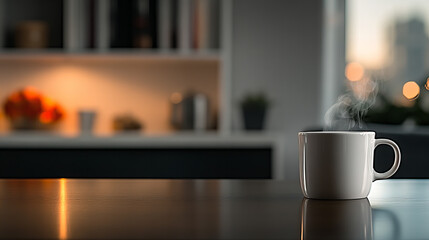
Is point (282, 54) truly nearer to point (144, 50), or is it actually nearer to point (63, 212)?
point (144, 50)

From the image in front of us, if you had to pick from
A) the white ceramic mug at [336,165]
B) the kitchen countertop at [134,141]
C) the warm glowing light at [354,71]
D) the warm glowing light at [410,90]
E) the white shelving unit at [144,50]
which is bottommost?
the kitchen countertop at [134,141]

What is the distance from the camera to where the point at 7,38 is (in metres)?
2.86

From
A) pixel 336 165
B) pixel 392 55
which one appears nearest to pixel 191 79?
pixel 392 55

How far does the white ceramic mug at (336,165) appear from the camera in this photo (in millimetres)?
677

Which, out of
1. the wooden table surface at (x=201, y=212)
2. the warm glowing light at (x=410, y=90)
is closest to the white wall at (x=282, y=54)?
the warm glowing light at (x=410, y=90)

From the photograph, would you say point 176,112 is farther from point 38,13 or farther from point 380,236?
point 380,236

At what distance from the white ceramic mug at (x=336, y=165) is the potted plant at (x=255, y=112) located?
2154mm

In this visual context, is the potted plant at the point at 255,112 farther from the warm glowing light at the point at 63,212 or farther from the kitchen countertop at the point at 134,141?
the warm glowing light at the point at 63,212

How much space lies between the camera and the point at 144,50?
266 cm

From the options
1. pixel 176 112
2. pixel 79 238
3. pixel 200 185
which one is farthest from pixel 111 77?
pixel 79 238

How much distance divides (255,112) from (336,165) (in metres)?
2.17

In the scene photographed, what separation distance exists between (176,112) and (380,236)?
7.81 ft

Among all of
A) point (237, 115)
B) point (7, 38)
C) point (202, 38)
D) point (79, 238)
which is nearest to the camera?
point (79, 238)

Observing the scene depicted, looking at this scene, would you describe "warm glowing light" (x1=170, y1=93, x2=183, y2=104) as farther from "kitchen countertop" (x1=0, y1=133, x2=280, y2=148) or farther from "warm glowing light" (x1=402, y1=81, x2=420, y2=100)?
"warm glowing light" (x1=402, y1=81, x2=420, y2=100)
